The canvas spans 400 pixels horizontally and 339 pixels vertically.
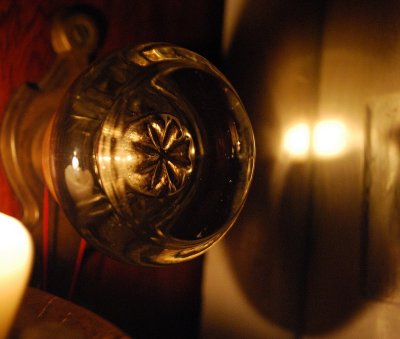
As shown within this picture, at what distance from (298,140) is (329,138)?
5 centimetres

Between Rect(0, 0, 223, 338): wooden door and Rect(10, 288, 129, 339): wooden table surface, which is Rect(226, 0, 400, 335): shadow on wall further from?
Rect(10, 288, 129, 339): wooden table surface

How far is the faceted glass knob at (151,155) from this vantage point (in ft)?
1.08

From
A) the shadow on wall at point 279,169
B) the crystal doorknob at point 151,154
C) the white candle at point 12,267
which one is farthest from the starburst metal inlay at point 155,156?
the shadow on wall at point 279,169

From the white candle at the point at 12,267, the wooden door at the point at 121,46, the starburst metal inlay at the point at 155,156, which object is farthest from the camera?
the wooden door at the point at 121,46

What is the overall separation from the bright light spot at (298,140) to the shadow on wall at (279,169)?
0.01 m

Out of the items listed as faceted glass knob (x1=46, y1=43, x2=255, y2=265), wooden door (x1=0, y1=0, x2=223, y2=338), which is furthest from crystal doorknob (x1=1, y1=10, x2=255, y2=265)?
wooden door (x1=0, y1=0, x2=223, y2=338)

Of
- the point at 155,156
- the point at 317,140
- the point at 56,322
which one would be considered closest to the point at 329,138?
the point at 317,140

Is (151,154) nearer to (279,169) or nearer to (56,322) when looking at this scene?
(56,322)

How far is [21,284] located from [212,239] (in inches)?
6.0

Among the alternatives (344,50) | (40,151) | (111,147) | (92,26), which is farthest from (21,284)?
(344,50)

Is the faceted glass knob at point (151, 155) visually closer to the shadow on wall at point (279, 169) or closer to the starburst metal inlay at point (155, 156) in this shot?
the starburst metal inlay at point (155, 156)

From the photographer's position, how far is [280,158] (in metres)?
0.56

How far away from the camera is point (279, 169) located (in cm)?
56

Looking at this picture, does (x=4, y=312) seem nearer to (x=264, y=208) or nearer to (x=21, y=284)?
(x=21, y=284)
